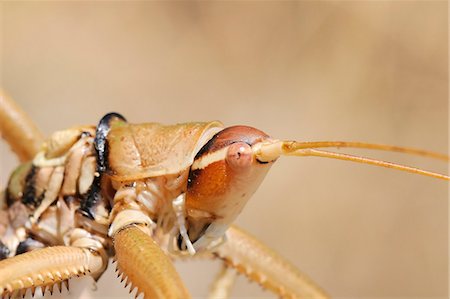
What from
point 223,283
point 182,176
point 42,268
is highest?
point 182,176

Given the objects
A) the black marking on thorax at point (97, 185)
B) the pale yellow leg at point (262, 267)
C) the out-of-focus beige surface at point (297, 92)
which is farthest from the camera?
the out-of-focus beige surface at point (297, 92)

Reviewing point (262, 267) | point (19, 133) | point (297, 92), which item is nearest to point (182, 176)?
point (262, 267)

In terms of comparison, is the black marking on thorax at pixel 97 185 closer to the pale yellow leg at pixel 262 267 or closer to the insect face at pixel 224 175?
the insect face at pixel 224 175

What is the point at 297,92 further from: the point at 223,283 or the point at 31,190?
the point at 31,190

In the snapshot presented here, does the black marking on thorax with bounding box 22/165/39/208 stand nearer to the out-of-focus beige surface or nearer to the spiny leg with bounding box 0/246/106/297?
the spiny leg with bounding box 0/246/106/297

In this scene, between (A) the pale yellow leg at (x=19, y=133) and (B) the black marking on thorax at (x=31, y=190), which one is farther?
(A) the pale yellow leg at (x=19, y=133)

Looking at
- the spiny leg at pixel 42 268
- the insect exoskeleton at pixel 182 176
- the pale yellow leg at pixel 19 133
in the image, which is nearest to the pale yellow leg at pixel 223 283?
the insect exoskeleton at pixel 182 176
